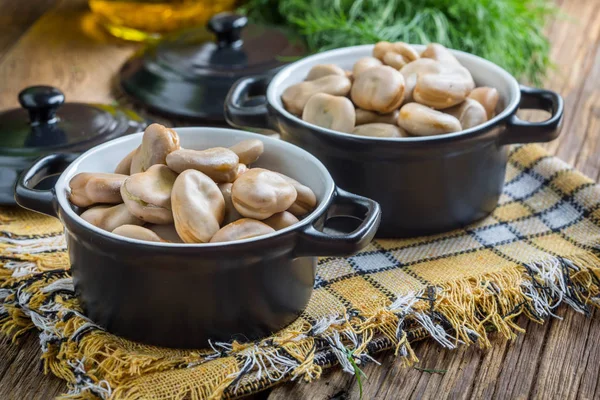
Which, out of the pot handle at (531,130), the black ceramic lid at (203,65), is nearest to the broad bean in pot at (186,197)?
the pot handle at (531,130)

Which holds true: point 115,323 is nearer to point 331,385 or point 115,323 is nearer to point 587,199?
point 331,385

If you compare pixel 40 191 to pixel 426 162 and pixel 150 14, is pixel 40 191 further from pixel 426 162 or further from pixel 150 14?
pixel 150 14

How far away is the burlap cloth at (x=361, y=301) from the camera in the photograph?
2.45 ft

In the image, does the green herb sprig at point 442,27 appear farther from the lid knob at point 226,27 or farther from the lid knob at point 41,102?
the lid knob at point 41,102

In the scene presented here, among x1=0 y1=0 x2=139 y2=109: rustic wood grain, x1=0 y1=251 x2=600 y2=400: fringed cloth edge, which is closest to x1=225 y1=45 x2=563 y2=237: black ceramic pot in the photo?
x1=0 y1=251 x2=600 y2=400: fringed cloth edge

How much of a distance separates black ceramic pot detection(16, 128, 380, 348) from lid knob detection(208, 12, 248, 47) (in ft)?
1.79

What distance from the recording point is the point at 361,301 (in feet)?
2.80

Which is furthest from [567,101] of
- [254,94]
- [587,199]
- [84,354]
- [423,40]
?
[84,354]

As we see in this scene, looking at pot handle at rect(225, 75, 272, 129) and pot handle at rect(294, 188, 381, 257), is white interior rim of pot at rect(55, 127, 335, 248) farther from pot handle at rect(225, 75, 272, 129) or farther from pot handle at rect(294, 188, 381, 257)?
pot handle at rect(225, 75, 272, 129)

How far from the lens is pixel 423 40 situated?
Result: 135 cm

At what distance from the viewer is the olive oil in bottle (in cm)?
154

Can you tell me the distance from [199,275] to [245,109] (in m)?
0.37

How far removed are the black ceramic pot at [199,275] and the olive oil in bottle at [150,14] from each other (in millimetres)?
789

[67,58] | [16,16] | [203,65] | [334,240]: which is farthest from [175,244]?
[16,16]
